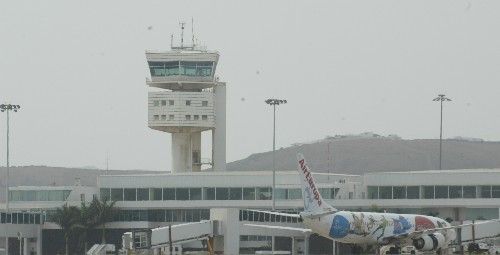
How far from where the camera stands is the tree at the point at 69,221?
616 ft

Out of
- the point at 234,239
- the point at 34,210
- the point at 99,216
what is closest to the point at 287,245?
the point at 234,239

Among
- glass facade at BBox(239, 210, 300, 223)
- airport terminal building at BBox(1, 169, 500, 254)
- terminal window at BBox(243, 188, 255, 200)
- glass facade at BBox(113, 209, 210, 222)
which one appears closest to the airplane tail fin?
glass facade at BBox(239, 210, 300, 223)

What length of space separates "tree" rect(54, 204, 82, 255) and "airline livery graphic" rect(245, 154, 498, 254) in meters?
45.0

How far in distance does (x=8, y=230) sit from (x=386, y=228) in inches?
2046

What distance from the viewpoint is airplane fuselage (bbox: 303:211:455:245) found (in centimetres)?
13550

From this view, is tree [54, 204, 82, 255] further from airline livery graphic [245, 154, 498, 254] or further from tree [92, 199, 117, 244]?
airline livery graphic [245, 154, 498, 254]

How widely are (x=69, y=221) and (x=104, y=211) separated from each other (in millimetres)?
4361

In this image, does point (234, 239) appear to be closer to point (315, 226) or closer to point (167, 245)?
point (167, 245)

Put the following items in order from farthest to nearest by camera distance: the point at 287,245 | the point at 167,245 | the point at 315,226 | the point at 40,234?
1. the point at 40,234
2. the point at 287,245
3. the point at 167,245
4. the point at 315,226

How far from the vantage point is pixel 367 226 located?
13950 centimetres

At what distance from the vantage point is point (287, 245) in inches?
6781

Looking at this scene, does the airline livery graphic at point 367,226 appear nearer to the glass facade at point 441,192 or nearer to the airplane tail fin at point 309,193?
the airplane tail fin at point 309,193

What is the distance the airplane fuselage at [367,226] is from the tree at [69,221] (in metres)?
54.1

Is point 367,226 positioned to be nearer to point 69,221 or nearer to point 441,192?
point 441,192
